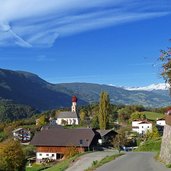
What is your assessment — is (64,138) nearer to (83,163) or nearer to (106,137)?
(106,137)

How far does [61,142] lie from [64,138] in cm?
124

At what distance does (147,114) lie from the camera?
126812 millimetres

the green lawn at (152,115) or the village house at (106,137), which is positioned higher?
the green lawn at (152,115)

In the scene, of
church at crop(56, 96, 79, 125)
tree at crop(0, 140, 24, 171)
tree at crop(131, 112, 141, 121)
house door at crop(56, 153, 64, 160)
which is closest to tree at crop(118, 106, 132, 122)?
tree at crop(131, 112, 141, 121)

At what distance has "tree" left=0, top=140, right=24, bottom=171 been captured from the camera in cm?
4594

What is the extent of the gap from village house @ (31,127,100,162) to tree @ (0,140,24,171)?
19235 millimetres

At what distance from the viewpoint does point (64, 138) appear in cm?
6956

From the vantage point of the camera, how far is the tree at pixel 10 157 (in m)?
45.9

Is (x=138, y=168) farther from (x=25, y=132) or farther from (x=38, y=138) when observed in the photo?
(x=25, y=132)

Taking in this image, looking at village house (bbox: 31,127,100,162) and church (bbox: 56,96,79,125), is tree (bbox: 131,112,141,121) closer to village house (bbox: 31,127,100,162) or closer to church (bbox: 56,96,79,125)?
church (bbox: 56,96,79,125)

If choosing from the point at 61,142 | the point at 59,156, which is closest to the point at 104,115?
the point at 61,142

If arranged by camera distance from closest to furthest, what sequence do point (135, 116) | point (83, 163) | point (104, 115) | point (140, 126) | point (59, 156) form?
1. point (83, 163)
2. point (59, 156)
3. point (104, 115)
4. point (140, 126)
5. point (135, 116)

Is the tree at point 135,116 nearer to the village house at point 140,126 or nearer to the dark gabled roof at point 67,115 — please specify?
the village house at point 140,126

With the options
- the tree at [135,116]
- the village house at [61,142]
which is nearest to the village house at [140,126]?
the tree at [135,116]
